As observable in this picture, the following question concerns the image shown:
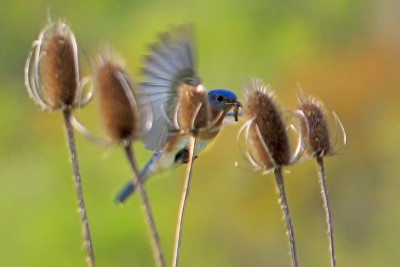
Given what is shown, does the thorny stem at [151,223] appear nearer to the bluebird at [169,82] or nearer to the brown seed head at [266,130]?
the brown seed head at [266,130]

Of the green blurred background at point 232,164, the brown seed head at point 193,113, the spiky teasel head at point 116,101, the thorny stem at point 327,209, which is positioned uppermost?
the spiky teasel head at point 116,101

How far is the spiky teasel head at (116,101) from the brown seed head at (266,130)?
1.28 feet

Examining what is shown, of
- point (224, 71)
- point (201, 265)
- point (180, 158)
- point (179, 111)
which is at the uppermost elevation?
point (179, 111)

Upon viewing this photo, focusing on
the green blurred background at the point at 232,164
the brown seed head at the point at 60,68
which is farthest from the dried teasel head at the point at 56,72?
the green blurred background at the point at 232,164

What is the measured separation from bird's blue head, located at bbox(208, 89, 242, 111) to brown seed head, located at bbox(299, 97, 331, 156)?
0.72 m

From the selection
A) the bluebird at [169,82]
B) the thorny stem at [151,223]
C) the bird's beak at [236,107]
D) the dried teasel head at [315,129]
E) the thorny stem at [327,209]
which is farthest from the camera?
the bird's beak at [236,107]

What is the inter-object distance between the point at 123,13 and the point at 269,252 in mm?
5669

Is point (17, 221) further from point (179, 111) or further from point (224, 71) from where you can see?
point (179, 111)

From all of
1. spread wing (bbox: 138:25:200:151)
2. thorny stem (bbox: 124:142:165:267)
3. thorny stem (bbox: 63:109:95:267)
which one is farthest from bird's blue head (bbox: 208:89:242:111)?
thorny stem (bbox: 124:142:165:267)

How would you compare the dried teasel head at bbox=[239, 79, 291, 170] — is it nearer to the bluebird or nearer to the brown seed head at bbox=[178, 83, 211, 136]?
the brown seed head at bbox=[178, 83, 211, 136]

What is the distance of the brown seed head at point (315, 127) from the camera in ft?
12.9

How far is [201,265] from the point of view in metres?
13.8

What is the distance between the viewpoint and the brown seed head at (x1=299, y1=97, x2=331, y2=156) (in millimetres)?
3936

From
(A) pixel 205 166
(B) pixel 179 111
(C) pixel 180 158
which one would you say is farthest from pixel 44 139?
(B) pixel 179 111
